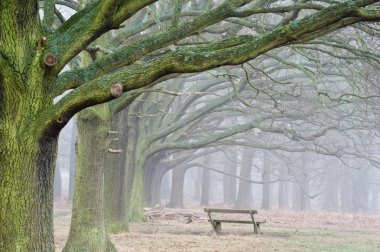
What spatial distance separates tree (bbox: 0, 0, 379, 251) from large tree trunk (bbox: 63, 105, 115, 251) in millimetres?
4372

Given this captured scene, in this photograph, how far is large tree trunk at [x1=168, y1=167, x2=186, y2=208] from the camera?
114ft

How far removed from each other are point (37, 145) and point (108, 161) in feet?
34.4

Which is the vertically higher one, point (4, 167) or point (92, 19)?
point (92, 19)

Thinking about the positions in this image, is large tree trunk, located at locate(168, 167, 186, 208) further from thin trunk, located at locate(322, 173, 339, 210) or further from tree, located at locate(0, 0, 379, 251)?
tree, located at locate(0, 0, 379, 251)

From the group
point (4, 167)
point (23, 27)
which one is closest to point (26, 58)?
point (23, 27)

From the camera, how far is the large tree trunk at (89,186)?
11.6m

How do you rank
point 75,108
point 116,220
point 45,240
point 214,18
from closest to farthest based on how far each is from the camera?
point 75,108 < point 45,240 < point 214,18 < point 116,220

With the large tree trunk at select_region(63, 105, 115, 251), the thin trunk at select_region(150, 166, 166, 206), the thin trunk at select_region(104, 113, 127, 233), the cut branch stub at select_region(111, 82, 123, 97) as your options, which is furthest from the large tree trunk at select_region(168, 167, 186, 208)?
the cut branch stub at select_region(111, 82, 123, 97)

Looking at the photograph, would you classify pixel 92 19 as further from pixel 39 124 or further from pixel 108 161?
pixel 108 161

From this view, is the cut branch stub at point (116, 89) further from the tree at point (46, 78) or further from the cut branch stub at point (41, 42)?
the cut branch stub at point (41, 42)

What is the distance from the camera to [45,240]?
7.14 m

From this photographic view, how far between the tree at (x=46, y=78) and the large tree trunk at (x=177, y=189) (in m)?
27.8

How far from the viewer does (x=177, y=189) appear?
35.5 meters

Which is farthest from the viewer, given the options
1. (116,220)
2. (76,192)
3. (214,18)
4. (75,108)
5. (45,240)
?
(116,220)
